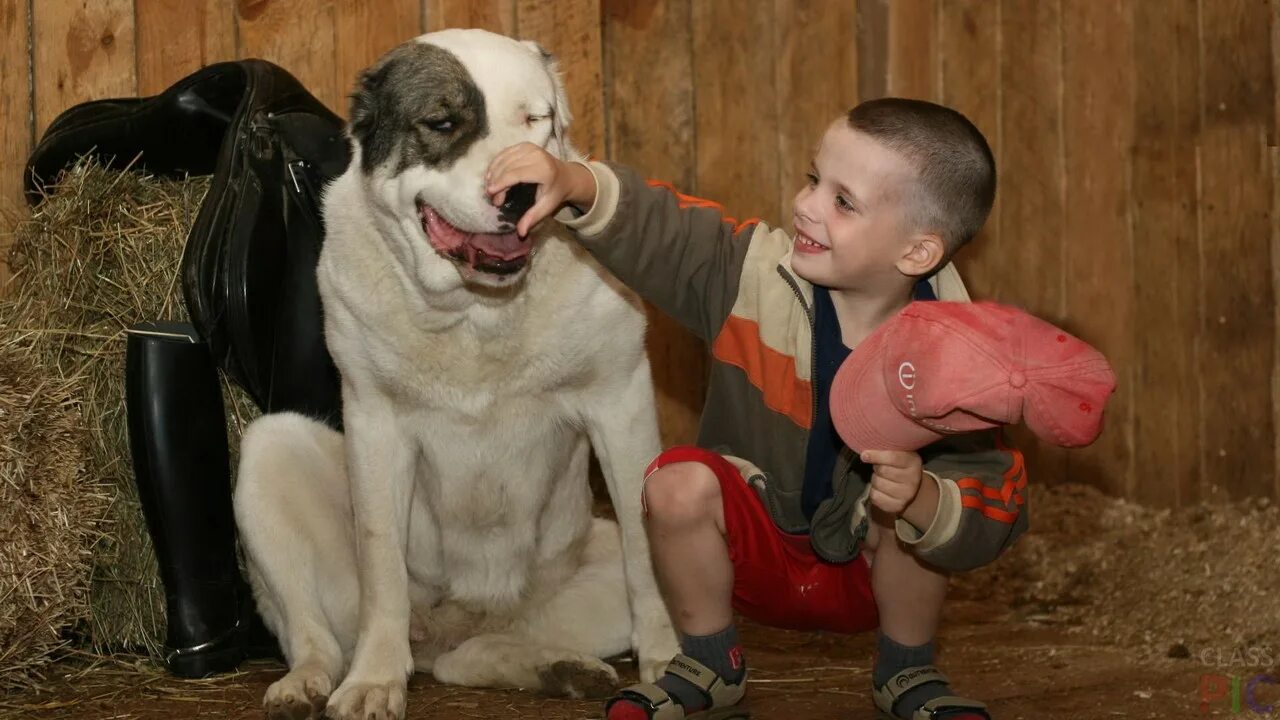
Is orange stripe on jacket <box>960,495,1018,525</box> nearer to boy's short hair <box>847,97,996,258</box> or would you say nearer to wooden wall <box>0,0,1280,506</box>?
boy's short hair <box>847,97,996,258</box>

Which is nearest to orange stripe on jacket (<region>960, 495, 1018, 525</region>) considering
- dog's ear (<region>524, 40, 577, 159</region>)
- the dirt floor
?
the dirt floor

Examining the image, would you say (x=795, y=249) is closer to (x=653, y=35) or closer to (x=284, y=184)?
(x=284, y=184)

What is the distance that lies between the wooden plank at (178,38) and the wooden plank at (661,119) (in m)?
1.07

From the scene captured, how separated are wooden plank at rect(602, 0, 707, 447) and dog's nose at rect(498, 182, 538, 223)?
1.72 meters

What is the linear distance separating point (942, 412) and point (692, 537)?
0.52m

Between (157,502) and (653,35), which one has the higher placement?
(653,35)

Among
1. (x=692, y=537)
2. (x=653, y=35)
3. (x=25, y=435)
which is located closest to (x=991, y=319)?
(x=692, y=537)

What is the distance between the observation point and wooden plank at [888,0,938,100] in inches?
165

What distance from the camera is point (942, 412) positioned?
6.21 ft

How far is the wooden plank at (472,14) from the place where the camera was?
11.6 feet

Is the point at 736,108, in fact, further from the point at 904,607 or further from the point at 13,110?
the point at 904,607

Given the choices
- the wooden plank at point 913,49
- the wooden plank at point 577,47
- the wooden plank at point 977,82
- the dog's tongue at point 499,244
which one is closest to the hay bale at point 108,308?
the dog's tongue at point 499,244

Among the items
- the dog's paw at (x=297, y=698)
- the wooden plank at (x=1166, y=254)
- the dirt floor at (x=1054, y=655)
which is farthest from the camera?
the wooden plank at (x=1166, y=254)

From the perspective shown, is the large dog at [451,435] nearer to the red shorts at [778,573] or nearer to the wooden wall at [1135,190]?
the red shorts at [778,573]
